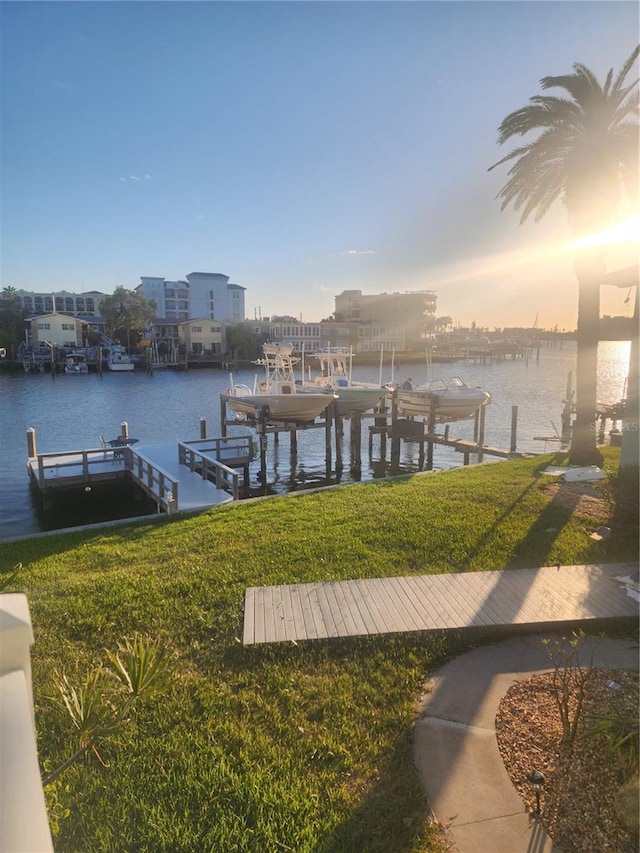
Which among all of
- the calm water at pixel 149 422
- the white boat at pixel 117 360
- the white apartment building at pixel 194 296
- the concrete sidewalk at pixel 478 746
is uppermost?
the white apartment building at pixel 194 296

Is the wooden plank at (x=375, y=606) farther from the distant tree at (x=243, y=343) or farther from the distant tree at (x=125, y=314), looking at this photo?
the distant tree at (x=125, y=314)

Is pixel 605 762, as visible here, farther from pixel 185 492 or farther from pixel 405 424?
pixel 405 424

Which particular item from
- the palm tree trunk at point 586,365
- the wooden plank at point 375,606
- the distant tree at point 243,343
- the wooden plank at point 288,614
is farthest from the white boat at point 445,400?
the distant tree at point 243,343

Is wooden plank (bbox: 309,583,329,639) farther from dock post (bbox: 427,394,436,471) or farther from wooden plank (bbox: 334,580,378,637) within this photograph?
dock post (bbox: 427,394,436,471)

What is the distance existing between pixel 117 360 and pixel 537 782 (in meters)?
91.1

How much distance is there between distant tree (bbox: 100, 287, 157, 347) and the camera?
99188 mm

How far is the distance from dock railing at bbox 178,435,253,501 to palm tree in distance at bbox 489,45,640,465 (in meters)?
10.2

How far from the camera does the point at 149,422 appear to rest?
128ft

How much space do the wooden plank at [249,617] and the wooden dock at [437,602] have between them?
→ 12 millimetres

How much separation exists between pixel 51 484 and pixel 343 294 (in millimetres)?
112804

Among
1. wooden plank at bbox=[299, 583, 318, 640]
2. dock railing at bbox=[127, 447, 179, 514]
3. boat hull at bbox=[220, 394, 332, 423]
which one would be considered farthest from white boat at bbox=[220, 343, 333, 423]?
wooden plank at bbox=[299, 583, 318, 640]

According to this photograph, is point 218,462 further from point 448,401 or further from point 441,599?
point 448,401

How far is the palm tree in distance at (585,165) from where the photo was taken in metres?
14.6

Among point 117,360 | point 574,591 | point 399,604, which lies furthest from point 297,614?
point 117,360
